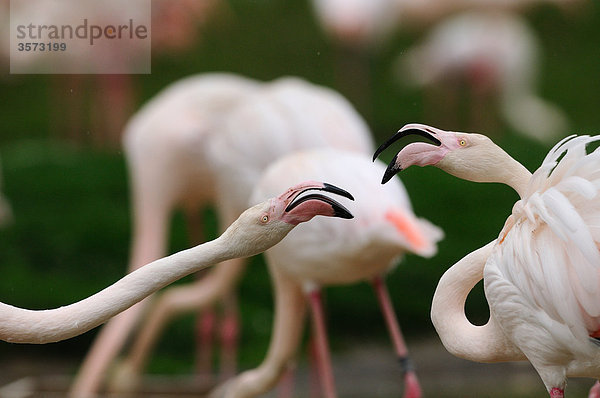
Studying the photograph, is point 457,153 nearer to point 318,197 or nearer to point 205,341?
point 318,197

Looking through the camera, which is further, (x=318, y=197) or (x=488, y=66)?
(x=488, y=66)

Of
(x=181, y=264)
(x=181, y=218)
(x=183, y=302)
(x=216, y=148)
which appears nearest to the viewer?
(x=181, y=264)

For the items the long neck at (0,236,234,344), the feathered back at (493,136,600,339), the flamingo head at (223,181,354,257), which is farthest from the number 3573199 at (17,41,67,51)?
the feathered back at (493,136,600,339)

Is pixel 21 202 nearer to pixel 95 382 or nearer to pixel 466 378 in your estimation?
pixel 95 382

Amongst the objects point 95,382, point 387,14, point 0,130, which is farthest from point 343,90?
point 95,382

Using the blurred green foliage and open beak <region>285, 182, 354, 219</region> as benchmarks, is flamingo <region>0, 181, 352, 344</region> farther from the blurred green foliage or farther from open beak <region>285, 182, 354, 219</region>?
the blurred green foliage

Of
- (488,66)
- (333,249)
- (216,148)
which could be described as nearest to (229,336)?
(216,148)

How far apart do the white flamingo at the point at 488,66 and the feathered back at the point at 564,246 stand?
23.7ft

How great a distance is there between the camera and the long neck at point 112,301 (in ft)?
9.75

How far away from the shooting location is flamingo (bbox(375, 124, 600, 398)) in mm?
2896

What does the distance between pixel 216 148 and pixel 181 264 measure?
9.38 ft

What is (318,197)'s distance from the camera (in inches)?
115

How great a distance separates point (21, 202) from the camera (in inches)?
319

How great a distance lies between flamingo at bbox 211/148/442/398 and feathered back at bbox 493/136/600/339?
3.51 feet
